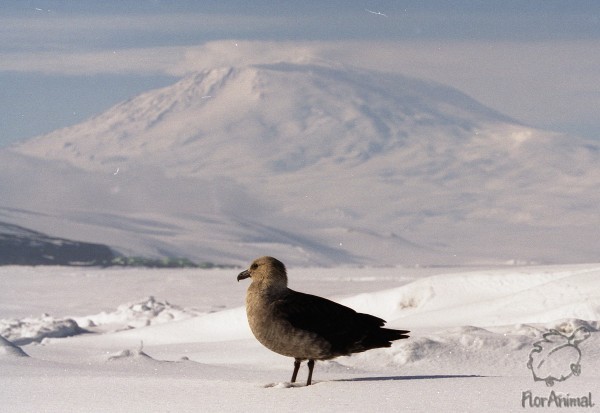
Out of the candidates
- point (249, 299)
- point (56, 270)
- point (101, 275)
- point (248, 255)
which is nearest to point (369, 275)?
point (101, 275)

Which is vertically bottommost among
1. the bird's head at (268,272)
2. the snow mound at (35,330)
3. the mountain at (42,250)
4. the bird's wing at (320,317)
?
the bird's wing at (320,317)

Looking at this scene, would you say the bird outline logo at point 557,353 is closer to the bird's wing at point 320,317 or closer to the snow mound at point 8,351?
the bird's wing at point 320,317

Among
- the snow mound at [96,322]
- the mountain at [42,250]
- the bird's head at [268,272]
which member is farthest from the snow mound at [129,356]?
the mountain at [42,250]

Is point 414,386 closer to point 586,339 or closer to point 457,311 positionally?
point 586,339

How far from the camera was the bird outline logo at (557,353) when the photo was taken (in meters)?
8.05

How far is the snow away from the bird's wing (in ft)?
1.09

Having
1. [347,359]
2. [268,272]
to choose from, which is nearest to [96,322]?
[347,359]

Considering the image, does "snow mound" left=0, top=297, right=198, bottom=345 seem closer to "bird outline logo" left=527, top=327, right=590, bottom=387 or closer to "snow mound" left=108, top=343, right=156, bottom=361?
"snow mound" left=108, top=343, right=156, bottom=361

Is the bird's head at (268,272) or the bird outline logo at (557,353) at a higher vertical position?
the bird outline logo at (557,353)

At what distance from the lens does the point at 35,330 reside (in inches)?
677

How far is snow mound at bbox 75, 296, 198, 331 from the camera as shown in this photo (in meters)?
19.7

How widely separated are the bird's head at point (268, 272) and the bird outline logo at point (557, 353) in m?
2.29

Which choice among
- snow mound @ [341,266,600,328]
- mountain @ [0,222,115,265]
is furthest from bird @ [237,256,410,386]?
mountain @ [0,222,115,265]

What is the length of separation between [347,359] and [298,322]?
132 inches
